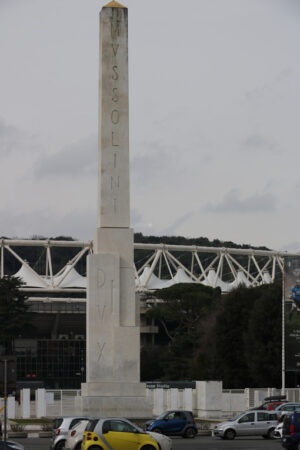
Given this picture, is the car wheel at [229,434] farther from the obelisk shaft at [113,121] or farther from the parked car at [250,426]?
the obelisk shaft at [113,121]

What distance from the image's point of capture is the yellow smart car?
3109 cm

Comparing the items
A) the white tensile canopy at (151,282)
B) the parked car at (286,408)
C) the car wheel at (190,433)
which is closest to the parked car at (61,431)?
the car wheel at (190,433)

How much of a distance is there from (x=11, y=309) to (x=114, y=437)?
9769cm

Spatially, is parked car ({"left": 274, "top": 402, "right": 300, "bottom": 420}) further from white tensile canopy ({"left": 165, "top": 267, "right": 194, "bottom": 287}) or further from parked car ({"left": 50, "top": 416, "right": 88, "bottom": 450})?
white tensile canopy ({"left": 165, "top": 267, "right": 194, "bottom": 287})

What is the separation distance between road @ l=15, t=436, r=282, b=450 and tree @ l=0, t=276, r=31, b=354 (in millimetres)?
83511

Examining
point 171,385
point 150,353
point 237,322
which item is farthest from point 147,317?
point 171,385

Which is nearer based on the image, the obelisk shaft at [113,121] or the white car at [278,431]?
the white car at [278,431]

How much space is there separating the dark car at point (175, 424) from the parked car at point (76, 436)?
1050 centimetres

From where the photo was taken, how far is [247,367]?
88.2 metres

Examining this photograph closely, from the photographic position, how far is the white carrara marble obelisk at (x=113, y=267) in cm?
5297

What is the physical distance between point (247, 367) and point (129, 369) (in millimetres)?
36362

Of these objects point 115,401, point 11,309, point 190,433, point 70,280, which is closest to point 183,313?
point 70,280

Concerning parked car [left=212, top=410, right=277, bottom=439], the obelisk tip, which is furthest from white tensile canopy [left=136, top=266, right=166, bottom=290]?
parked car [left=212, top=410, right=277, bottom=439]

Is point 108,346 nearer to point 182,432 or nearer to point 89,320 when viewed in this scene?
point 89,320
